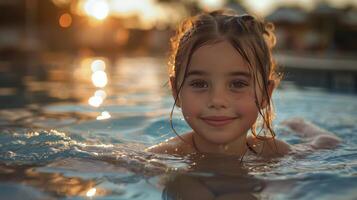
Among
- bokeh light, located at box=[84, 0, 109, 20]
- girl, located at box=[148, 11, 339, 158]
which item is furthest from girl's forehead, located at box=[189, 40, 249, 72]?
bokeh light, located at box=[84, 0, 109, 20]

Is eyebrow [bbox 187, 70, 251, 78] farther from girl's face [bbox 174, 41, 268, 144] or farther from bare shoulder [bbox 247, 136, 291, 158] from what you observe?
bare shoulder [bbox 247, 136, 291, 158]

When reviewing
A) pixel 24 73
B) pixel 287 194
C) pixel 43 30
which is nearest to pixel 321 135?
pixel 287 194

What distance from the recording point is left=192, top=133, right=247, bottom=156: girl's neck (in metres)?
3.01

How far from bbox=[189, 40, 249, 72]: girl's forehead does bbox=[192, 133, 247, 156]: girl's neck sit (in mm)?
553

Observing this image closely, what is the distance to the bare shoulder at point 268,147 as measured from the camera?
324 cm

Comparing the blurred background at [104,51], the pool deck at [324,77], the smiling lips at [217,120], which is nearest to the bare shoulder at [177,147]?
the smiling lips at [217,120]

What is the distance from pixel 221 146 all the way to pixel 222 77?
575mm

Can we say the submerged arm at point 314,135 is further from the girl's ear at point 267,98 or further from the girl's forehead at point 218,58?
the girl's forehead at point 218,58

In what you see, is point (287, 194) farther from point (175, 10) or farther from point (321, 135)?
point (175, 10)

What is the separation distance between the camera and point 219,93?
255 cm

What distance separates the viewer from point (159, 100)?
6.78 m

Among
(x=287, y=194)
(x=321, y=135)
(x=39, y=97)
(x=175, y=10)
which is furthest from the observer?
(x=175, y=10)

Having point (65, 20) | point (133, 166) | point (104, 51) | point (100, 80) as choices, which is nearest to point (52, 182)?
point (133, 166)

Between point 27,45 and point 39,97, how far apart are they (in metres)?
15.0
